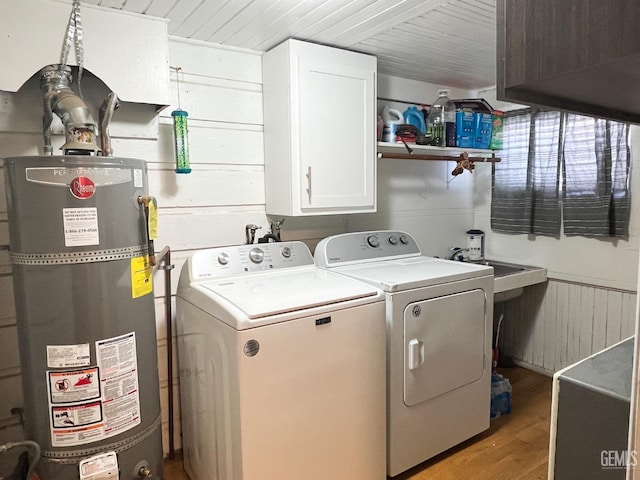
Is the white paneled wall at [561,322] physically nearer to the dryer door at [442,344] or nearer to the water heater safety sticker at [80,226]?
the dryer door at [442,344]

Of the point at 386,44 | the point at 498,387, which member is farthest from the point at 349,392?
the point at 386,44

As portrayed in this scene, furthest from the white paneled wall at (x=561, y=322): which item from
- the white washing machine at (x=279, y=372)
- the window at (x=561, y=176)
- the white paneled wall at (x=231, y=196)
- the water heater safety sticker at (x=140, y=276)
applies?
the water heater safety sticker at (x=140, y=276)

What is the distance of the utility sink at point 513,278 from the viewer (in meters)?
2.69

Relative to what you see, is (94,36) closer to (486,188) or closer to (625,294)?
(486,188)

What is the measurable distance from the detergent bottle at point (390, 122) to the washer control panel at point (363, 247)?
578 millimetres

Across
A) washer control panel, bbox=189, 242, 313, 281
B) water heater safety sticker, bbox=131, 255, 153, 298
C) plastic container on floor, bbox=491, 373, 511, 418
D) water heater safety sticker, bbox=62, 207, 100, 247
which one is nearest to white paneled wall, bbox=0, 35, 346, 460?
washer control panel, bbox=189, 242, 313, 281

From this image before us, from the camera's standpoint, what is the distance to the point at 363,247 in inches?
95.8

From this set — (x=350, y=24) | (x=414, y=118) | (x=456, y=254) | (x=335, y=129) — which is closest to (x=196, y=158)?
(x=335, y=129)

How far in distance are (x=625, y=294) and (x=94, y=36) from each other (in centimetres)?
313

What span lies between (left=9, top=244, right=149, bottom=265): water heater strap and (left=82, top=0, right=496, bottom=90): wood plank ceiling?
100 cm

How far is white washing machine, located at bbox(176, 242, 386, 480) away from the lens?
155 cm

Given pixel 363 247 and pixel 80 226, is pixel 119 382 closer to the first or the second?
pixel 80 226

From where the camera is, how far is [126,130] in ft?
6.63

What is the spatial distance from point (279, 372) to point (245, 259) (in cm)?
67
